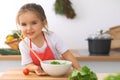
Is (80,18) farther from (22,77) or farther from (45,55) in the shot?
(22,77)

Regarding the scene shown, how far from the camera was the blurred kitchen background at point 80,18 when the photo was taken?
2.44m

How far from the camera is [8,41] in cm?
218

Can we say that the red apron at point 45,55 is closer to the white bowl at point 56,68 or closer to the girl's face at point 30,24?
the girl's face at point 30,24

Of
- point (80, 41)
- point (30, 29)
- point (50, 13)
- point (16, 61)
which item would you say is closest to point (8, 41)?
point (16, 61)

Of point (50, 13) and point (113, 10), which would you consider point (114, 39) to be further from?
point (50, 13)

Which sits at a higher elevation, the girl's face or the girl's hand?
the girl's face

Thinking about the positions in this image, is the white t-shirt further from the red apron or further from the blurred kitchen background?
the blurred kitchen background

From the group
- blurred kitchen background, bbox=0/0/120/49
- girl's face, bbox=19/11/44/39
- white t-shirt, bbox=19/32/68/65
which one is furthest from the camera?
blurred kitchen background, bbox=0/0/120/49

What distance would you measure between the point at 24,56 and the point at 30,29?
0.57 feet

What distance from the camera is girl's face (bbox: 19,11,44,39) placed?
3.98 ft

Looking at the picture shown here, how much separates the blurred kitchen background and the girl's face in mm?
1176

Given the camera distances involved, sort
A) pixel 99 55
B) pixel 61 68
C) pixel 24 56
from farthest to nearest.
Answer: pixel 99 55 < pixel 24 56 < pixel 61 68

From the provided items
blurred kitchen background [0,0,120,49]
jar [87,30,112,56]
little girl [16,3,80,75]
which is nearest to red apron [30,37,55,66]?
little girl [16,3,80,75]

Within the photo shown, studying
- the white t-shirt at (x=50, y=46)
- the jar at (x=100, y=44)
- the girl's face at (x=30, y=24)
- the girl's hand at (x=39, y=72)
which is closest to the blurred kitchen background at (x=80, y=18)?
the jar at (x=100, y=44)
